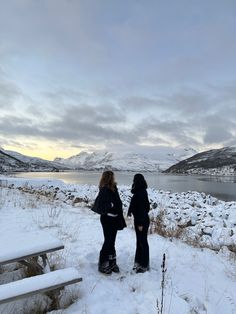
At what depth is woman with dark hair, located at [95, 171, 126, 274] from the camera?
564 centimetres

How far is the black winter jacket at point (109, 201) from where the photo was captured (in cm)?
565

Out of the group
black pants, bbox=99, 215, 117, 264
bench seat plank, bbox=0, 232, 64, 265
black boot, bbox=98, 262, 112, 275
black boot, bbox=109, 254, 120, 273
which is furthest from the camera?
black pants, bbox=99, 215, 117, 264

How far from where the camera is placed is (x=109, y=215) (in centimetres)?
572

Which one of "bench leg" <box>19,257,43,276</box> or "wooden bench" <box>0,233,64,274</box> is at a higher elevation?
"wooden bench" <box>0,233,64,274</box>

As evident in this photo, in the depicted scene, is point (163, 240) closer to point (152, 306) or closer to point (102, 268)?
point (102, 268)

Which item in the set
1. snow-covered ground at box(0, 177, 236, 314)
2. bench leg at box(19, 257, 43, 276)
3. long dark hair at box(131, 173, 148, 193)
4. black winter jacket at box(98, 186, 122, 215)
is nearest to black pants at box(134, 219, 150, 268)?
snow-covered ground at box(0, 177, 236, 314)

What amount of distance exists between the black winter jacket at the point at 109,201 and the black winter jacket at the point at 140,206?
0.32m

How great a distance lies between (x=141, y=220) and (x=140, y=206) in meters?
0.24

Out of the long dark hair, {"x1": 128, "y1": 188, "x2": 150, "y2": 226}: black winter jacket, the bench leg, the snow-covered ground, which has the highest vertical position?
the long dark hair

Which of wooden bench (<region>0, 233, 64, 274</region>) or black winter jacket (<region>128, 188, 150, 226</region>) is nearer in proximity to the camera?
wooden bench (<region>0, 233, 64, 274</region>)

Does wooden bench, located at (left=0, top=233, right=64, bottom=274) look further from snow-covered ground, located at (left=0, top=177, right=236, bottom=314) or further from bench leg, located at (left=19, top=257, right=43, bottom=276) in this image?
snow-covered ground, located at (left=0, top=177, right=236, bottom=314)

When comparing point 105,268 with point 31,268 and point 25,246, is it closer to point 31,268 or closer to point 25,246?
point 31,268

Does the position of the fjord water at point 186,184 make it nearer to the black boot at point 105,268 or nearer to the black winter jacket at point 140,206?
the black winter jacket at point 140,206

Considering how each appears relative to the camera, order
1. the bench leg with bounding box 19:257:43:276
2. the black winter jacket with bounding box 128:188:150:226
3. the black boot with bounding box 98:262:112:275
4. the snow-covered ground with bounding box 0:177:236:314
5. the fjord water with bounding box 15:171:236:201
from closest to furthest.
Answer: the snow-covered ground with bounding box 0:177:236:314, the bench leg with bounding box 19:257:43:276, the black boot with bounding box 98:262:112:275, the black winter jacket with bounding box 128:188:150:226, the fjord water with bounding box 15:171:236:201
